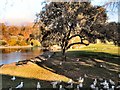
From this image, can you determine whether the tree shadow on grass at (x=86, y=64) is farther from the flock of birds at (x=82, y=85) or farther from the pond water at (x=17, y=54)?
the pond water at (x=17, y=54)

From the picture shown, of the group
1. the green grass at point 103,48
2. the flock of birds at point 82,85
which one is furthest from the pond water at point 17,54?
the green grass at point 103,48

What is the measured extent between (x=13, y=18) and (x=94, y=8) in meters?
1.08

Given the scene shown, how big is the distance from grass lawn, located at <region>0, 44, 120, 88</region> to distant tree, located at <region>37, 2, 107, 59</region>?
152 mm

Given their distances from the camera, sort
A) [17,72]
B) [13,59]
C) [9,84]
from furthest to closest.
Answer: [13,59] < [17,72] < [9,84]

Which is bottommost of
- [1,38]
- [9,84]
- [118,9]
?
[9,84]

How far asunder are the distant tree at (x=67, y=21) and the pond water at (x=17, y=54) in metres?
0.17

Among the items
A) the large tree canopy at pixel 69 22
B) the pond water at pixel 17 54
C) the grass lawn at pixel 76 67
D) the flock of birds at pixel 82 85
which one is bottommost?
the flock of birds at pixel 82 85

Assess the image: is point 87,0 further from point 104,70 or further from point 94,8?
point 104,70

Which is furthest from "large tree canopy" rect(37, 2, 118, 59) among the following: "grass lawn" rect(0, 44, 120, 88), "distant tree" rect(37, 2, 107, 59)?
"grass lawn" rect(0, 44, 120, 88)

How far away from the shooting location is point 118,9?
410 cm

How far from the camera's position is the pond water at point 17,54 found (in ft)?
14.7

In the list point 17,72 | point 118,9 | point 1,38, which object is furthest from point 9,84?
point 118,9

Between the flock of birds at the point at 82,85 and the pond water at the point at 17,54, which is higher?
the pond water at the point at 17,54

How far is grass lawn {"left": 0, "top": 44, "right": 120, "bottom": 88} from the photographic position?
14.0 feet
